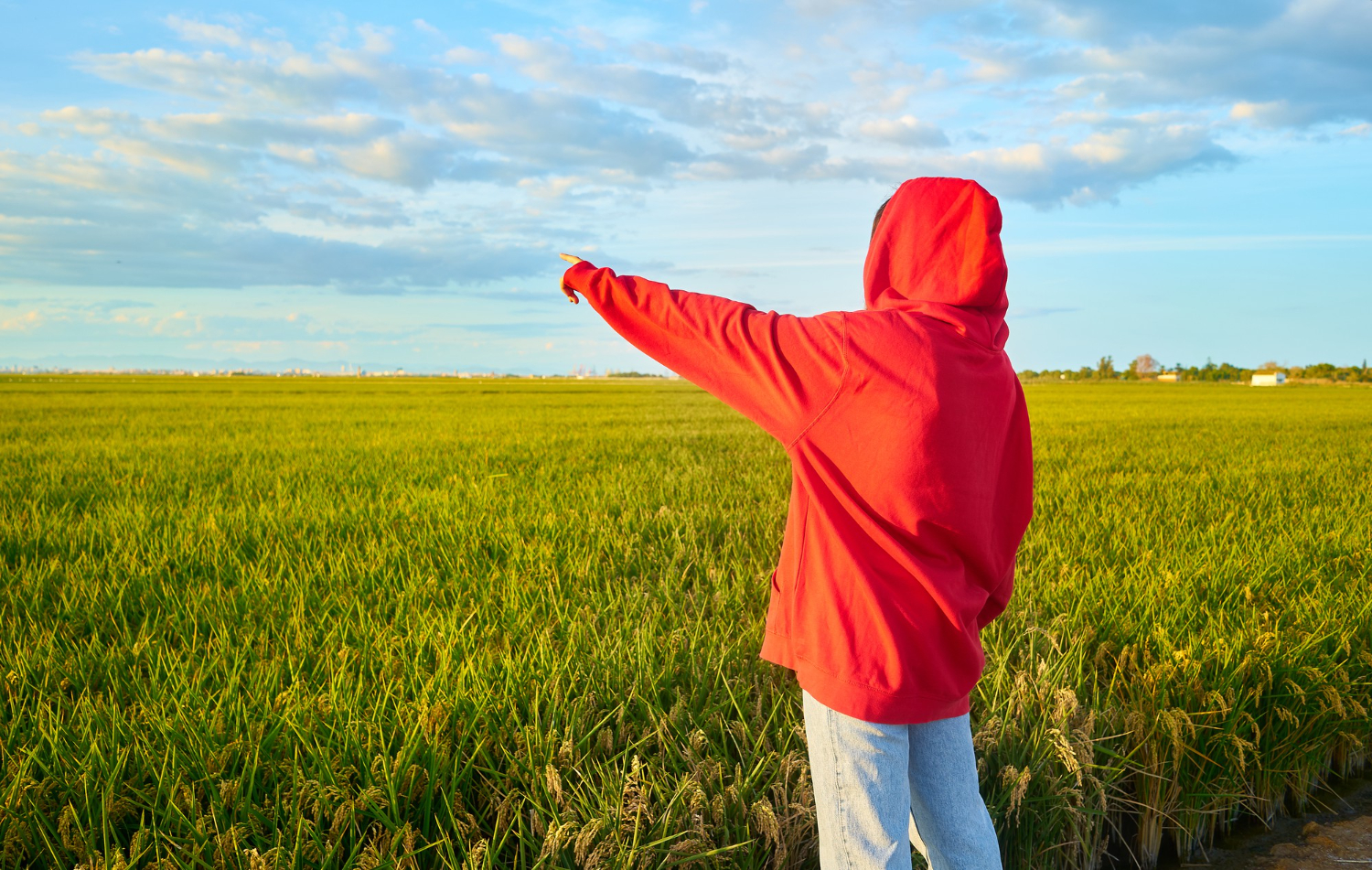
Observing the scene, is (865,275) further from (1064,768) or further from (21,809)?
(21,809)

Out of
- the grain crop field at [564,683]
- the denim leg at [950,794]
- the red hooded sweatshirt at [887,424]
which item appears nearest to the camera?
the red hooded sweatshirt at [887,424]

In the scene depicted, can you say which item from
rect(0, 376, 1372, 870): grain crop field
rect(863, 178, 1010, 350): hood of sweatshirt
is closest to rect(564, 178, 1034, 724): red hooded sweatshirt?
rect(863, 178, 1010, 350): hood of sweatshirt

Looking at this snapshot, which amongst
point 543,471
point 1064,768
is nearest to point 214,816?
point 1064,768

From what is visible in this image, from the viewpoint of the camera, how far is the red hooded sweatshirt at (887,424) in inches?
54.1

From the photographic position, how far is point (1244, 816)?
2.97 m

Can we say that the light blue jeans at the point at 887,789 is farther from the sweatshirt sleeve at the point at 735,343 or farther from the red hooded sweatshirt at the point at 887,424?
the sweatshirt sleeve at the point at 735,343

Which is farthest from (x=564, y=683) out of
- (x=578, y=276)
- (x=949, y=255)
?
(x=949, y=255)

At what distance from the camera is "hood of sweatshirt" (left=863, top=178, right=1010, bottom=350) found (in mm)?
1401

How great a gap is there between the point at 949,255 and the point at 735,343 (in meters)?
0.45

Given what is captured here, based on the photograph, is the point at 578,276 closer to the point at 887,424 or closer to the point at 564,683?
the point at 887,424

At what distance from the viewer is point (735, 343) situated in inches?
55.6

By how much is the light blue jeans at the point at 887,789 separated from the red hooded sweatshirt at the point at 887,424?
59 mm

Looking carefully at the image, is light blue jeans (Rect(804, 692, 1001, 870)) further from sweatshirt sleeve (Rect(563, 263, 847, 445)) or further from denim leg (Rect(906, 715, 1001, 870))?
sweatshirt sleeve (Rect(563, 263, 847, 445))

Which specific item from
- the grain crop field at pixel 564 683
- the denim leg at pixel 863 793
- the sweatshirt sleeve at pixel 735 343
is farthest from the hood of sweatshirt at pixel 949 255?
the grain crop field at pixel 564 683
